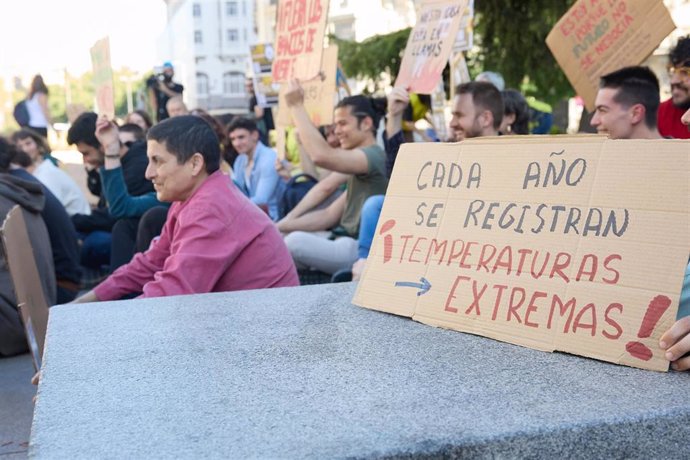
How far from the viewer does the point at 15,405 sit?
4281mm

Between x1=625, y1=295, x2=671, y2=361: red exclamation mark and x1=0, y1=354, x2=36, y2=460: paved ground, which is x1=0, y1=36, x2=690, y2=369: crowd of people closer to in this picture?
x1=625, y1=295, x2=671, y2=361: red exclamation mark

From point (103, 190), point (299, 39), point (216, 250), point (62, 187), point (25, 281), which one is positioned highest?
point (299, 39)

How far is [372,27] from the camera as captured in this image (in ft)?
149

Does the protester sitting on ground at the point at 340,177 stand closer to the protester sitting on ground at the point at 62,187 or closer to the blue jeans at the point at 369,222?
the blue jeans at the point at 369,222

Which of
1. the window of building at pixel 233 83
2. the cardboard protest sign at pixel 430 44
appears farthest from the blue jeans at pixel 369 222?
the window of building at pixel 233 83

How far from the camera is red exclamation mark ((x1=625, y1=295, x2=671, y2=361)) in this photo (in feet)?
6.11

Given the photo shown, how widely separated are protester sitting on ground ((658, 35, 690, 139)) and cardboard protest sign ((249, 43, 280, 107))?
488cm

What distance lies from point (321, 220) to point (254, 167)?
7.26 feet

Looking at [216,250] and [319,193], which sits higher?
[216,250]

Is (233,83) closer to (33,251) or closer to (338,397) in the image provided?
(33,251)

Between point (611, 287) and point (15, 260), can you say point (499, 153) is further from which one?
point (15, 260)

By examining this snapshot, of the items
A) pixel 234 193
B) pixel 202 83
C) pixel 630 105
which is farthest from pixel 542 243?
pixel 202 83

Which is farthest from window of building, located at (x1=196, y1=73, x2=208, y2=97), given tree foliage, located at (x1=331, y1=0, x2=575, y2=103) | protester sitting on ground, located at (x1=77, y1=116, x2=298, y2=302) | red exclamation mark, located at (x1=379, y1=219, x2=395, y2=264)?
red exclamation mark, located at (x1=379, y1=219, x2=395, y2=264)

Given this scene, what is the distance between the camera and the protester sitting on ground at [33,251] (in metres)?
4.95
